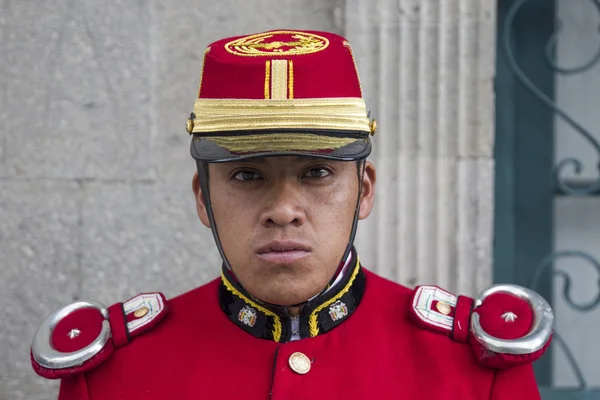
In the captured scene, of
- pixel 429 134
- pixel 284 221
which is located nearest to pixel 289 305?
pixel 284 221

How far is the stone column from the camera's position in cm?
327

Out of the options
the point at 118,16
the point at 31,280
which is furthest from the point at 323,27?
the point at 31,280

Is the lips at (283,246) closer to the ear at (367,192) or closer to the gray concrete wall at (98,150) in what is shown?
the ear at (367,192)

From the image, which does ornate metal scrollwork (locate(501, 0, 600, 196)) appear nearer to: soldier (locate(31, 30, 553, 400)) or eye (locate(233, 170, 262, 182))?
soldier (locate(31, 30, 553, 400))

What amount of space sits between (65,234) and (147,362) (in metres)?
1.26

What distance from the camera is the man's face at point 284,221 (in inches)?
77.0

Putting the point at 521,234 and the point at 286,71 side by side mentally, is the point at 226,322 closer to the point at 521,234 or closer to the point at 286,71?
the point at 286,71

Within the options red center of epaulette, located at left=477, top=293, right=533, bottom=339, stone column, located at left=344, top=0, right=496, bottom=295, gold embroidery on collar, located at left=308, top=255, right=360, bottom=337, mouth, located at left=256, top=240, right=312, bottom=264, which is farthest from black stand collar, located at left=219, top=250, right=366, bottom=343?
stone column, located at left=344, top=0, right=496, bottom=295

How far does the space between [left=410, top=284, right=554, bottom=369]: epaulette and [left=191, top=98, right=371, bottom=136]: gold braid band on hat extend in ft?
1.57

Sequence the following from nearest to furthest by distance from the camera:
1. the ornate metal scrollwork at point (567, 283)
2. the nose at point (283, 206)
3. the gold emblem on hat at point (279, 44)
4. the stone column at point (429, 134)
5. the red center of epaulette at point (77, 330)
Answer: the nose at point (283, 206) < the gold emblem on hat at point (279, 44) < the red center of epaulette at point (77, 330) < the stone column at point (429, 134) < the ornate metal scrollwork at point (567, 283)

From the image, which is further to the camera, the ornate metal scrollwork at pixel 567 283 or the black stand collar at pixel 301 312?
the ornate metal scrollwork at pixel 567 283

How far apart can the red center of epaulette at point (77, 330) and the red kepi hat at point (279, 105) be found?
0.53 m

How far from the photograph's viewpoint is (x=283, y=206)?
1932 millimetres

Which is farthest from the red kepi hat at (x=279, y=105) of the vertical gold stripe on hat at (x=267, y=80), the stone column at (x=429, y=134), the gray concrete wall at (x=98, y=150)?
the gray concrete wall at (x=98, y=150)
